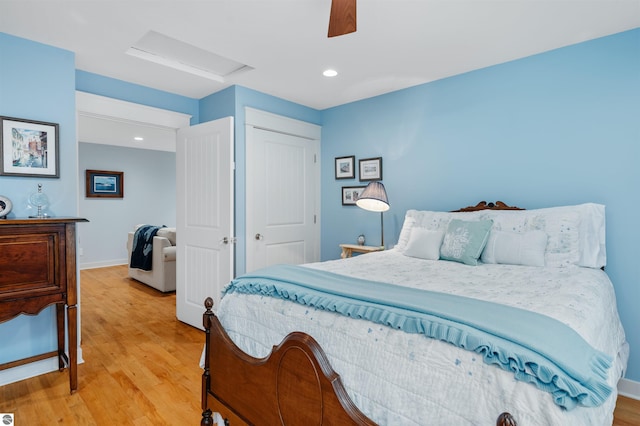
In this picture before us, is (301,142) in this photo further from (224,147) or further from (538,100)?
(538,100)

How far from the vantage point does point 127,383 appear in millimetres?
2426

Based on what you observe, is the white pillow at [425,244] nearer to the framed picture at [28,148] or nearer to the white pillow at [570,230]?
the white pillow at [570,230]

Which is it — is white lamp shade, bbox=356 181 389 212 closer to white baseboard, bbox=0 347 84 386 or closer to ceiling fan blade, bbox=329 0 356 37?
ceiling fan blade, bbox=329 0 356 37

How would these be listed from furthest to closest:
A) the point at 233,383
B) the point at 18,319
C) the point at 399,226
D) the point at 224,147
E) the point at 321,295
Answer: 1. the point at 399,226
2. the point at 224,147
3. the point at 18,319
4. the point at 233,383
5. the point at 321,295

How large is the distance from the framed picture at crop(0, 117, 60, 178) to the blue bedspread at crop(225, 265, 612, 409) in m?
2.15

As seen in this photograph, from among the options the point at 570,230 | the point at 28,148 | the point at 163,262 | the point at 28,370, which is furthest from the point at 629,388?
the point at 163,262

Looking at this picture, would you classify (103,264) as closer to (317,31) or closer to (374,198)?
(374,198)

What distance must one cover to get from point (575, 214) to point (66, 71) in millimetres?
3797

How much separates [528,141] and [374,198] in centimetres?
132

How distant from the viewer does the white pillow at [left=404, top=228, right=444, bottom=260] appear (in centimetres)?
258

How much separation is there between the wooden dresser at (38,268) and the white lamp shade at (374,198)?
2.29 meters

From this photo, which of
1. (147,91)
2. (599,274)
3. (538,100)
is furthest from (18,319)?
(538,100)

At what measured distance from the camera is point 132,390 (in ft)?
7.66

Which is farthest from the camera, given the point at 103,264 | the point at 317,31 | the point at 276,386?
the point at 103,264
